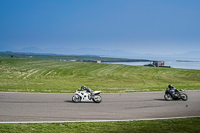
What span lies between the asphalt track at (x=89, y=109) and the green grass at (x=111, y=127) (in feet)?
3.56

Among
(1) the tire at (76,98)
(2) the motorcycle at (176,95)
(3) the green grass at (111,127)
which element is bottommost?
(3) the green grass at (111,127)

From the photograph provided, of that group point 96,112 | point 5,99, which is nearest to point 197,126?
point 96,112

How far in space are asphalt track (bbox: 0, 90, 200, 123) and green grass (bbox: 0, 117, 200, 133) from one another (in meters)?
1.08

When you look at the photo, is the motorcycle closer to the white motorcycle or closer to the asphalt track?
the asphalt track

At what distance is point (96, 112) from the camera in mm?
14117

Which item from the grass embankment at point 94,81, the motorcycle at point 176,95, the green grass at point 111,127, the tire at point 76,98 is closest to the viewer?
the green grass at point 111,127

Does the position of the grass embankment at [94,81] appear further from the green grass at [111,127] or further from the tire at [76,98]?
the green grass at [111,127]

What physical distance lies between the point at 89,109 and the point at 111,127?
425cm

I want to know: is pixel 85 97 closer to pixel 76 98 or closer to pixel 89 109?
pixel 76 98

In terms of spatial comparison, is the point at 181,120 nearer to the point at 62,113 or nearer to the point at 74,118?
the point at 74,118

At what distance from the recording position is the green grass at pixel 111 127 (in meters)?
10.3

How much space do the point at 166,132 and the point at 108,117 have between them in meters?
3.69

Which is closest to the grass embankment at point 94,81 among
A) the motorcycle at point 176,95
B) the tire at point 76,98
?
the motorcycle at point 176,95

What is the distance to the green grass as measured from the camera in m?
10.3
